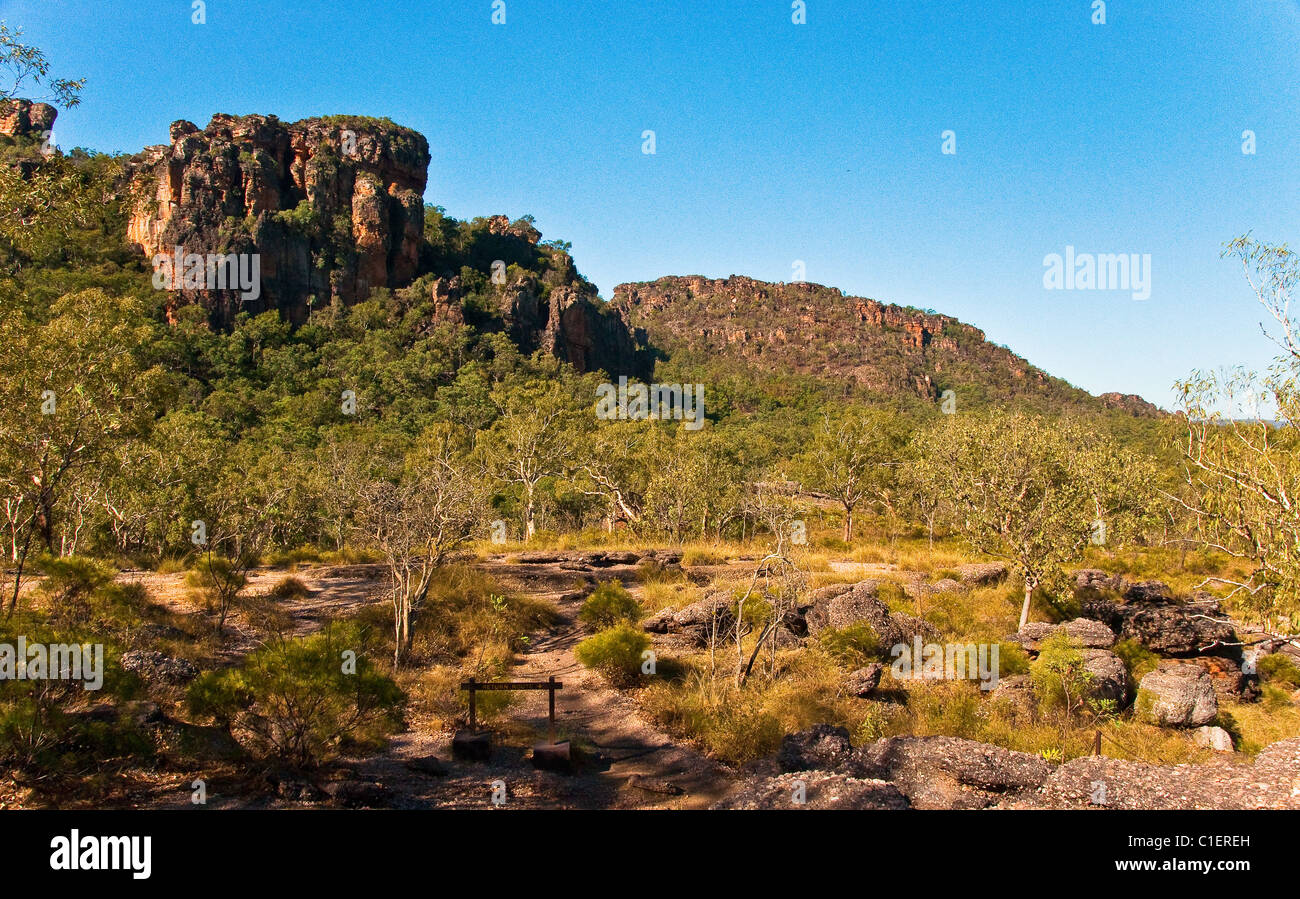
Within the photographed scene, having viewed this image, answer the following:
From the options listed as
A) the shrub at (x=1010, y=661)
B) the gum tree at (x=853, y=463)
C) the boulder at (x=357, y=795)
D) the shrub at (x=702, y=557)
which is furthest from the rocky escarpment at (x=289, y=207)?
the shrub at (x=1010, y=661)

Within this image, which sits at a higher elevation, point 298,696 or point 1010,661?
point 298,696

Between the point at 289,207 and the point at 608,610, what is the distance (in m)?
78.1

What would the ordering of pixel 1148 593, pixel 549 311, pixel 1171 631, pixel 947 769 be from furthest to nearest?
pixel 549 311 → pixel 1148 593 → pixel 1171 631 → pixel 947 769

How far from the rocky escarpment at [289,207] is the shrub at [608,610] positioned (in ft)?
212

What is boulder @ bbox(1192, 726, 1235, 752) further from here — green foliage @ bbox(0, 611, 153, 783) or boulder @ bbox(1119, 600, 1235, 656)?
green foliage @ bbox(0, 611, 153, 783)

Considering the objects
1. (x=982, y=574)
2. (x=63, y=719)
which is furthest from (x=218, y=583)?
(x=982, y=574)

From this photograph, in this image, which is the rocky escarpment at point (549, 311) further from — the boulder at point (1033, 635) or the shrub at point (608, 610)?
the boulder at point (1033, 635)

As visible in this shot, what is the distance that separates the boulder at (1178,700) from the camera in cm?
1217

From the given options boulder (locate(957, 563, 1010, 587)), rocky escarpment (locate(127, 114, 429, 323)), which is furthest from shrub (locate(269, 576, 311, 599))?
rocky escarpment (locate(127, 114, 429, 323))

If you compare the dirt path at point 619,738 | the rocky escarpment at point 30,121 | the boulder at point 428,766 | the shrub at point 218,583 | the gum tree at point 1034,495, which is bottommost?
the dirt path at point 619,738

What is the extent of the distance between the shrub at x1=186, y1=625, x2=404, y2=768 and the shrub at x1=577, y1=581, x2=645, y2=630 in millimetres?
8335

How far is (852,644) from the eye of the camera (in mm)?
14500

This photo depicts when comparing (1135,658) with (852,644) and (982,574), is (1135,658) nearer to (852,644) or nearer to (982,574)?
(982,574)
